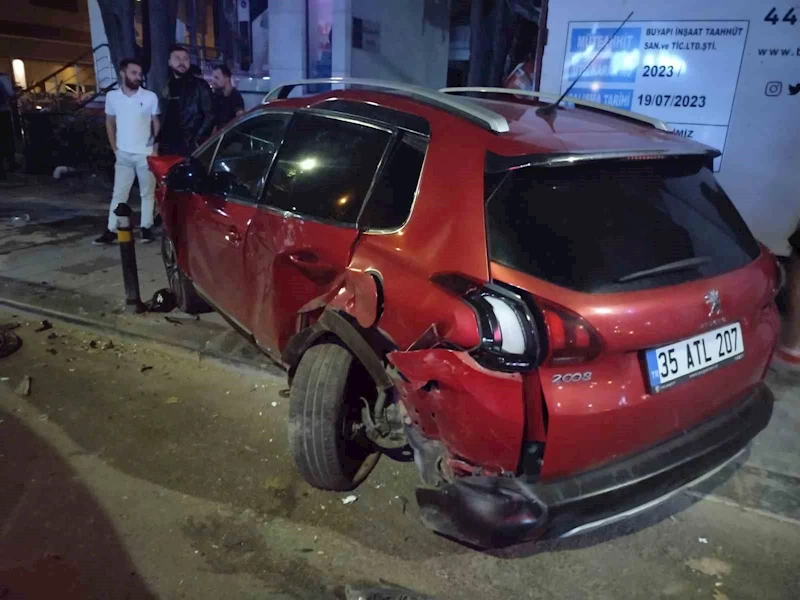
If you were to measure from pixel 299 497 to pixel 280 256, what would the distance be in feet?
3.79

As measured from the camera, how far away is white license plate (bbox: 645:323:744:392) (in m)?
2.09

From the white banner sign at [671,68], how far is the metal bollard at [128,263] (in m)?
3.77

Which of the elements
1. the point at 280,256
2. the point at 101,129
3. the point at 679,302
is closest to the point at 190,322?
the point at 280,256

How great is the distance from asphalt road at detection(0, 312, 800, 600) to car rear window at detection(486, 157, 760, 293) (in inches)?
49.9

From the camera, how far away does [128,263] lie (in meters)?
4.85

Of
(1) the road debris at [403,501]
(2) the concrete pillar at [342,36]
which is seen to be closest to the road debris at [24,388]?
(1) the road debris at [403,501]

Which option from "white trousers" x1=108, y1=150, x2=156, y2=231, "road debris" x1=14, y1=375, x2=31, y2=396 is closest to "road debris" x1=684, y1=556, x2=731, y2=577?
"road debris" x1=14, y1=375, x2=31, y2=396

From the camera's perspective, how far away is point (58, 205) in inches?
367

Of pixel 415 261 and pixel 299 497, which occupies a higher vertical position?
pixel 415 261

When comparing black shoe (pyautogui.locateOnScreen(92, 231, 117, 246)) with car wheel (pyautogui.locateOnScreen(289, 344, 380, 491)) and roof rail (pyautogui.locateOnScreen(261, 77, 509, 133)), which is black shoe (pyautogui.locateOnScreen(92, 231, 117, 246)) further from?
car wheel (pyautogui.locateOnScreen(289, 344, 380, 491))

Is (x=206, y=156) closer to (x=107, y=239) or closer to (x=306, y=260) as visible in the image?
(x=306, y=260)

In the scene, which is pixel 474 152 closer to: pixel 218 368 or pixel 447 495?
pixel 447 495

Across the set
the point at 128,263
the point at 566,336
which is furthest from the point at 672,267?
the point at 128,263

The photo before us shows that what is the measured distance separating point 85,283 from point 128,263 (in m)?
1.02
